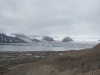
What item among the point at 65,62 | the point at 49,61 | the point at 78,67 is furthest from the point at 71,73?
the point at 49,61

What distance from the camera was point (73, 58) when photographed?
75.5 ft

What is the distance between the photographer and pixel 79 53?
2373cm

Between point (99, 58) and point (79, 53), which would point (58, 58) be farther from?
point (99, 58)

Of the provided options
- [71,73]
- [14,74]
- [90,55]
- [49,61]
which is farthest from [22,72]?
[90,55]

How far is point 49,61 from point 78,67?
4550mm

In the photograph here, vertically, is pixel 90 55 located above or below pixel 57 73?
above

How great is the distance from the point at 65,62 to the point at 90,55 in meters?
2.98

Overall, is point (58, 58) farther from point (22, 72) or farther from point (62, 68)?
point (22, 72)

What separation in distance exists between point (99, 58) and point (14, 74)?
1090 centimetres

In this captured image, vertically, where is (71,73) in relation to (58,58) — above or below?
below

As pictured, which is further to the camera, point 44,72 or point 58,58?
point 58,58

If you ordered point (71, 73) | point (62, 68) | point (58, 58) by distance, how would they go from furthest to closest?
point (58, 58) < point (62, 68) < point (71, 73)

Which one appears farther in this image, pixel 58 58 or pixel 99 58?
pixel 58 58

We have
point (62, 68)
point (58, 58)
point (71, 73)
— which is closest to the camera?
point (71, 73)
